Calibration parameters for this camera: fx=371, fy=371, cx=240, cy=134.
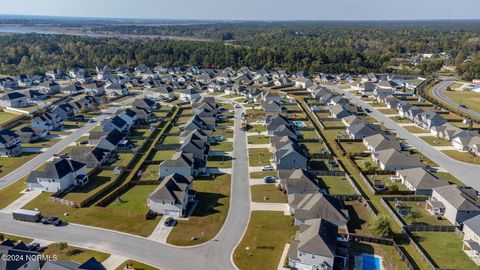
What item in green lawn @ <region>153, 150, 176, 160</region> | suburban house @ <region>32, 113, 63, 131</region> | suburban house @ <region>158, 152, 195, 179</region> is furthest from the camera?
suburban house @ <region>32, 113, 63, 131</region>

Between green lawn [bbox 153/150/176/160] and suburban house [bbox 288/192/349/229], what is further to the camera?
green lawn [bbox 153/150/176/160]

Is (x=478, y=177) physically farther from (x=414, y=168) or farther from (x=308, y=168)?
(x=308, y=168)

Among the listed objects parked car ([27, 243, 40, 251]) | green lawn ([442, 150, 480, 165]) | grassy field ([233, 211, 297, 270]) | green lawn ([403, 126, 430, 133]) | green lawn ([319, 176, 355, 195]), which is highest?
parked car ([27, 243, 40, 251])

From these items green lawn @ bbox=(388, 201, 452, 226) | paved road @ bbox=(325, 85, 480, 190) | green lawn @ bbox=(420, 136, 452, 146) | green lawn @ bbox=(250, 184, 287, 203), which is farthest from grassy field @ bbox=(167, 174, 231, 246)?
green lawn @ bbox=(420, 136, 452, 146)

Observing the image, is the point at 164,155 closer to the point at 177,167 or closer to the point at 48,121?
the point at 177,167

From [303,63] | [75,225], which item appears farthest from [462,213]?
[303,63]

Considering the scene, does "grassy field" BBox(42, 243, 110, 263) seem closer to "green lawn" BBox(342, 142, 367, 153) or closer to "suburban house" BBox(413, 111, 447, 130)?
"green lawn" BBox(342, 142, 367, 153)

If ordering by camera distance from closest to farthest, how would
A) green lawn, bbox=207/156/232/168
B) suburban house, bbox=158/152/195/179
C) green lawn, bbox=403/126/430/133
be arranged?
suburban house, bbox=158/152/195/179 → green lawn, bbox=207/156/232/168 → green lawn, bbox=403/126/430/133
